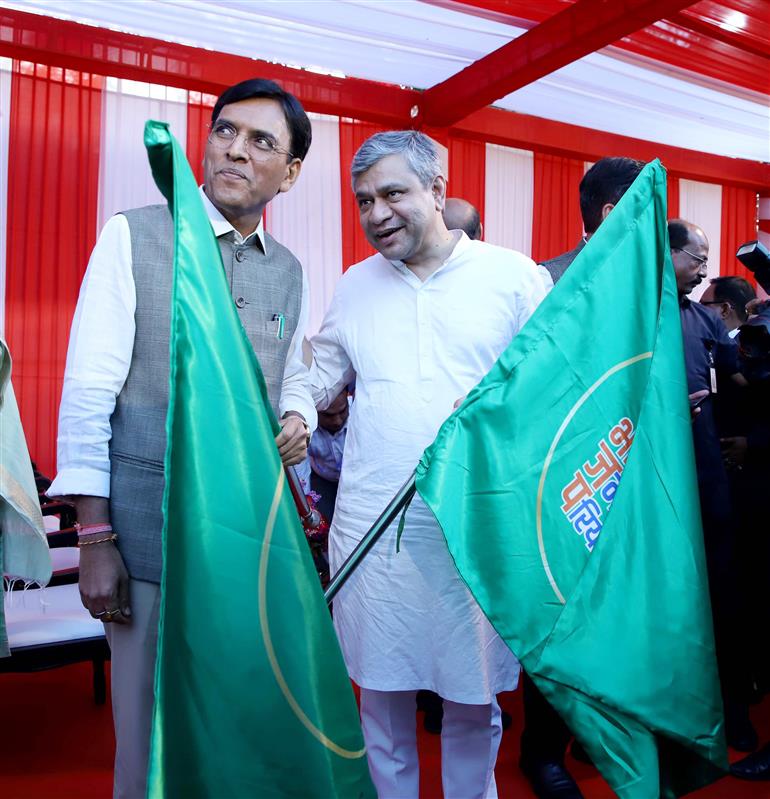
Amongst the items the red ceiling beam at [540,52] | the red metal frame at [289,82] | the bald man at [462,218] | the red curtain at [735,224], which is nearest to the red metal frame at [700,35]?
the red ceiling beam at [540,52]

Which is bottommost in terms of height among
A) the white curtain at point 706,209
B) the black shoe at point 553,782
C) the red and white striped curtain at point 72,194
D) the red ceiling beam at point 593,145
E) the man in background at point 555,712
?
the black shoe at point 553,782

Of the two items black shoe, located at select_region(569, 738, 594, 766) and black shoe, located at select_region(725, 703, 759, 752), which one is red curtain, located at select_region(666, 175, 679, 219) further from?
black shoe, located at select_region(569, 738, 594, 766)

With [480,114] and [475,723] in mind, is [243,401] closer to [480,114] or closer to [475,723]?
[475,723]

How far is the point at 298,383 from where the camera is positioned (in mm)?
1715

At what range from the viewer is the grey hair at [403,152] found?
1.76 m

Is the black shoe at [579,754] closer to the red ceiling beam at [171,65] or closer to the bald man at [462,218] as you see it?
the bald man at [462,218]

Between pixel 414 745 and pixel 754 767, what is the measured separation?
111cm

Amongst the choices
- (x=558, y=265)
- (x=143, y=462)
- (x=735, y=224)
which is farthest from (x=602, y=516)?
(x=735, y=224)

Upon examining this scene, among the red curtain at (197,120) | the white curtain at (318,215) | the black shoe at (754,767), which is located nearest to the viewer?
the black shoe at (754,767)

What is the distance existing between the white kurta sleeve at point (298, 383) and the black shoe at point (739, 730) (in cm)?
173

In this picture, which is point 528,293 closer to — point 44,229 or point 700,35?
point 44,229

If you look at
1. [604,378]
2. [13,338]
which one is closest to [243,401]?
[604,378]

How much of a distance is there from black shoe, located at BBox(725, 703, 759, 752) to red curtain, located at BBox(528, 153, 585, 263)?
4611 millimetres

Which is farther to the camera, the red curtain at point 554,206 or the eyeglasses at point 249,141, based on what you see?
the red curtain at point 554,206
